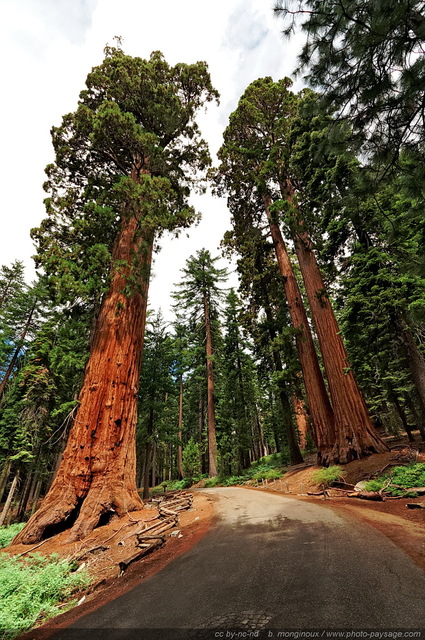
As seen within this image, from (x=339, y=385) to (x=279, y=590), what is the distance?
8.19 meters

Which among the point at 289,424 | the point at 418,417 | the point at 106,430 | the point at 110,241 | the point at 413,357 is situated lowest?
the point at 418,417

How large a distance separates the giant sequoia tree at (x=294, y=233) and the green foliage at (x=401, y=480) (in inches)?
79.8

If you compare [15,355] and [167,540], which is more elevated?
[15,355]

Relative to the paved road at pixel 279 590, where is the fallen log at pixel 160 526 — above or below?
below

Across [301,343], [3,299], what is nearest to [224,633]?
[301,343]

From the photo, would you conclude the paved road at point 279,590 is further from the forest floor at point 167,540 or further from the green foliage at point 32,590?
the green foliage at point 32,590

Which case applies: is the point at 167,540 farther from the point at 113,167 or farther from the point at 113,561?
the point at 113,167

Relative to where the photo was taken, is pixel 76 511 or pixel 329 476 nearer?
pixel 76 511

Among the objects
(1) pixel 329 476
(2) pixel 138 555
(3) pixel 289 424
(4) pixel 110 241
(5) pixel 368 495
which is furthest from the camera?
(3) pixel 289 424

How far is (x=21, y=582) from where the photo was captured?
3.41 metres

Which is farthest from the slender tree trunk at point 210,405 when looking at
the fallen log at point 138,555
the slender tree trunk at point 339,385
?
the fallen log at point 138,555

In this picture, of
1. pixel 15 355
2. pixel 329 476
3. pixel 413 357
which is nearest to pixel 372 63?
pixel 413 357

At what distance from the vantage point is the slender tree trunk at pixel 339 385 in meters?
8.66

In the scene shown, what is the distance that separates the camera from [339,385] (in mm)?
9414
